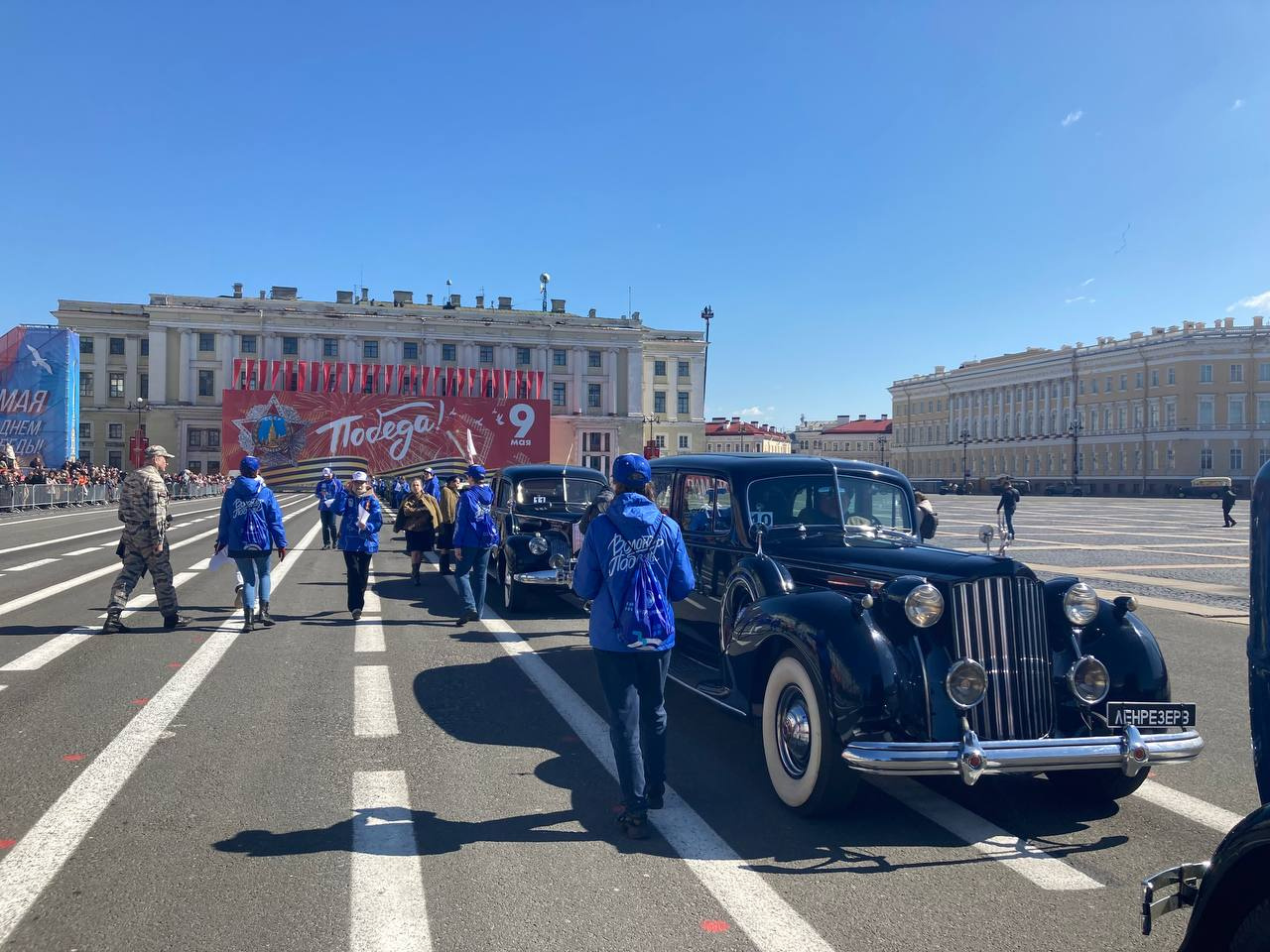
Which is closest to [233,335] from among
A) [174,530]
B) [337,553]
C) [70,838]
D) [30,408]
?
[30,408]

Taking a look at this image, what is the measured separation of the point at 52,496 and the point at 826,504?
138ft

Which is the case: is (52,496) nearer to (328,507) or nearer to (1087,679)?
(328,507)

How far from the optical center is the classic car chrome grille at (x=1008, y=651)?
471cm

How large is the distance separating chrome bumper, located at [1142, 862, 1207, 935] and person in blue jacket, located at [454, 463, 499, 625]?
8.38 m

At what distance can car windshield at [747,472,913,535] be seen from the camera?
691 centimetres

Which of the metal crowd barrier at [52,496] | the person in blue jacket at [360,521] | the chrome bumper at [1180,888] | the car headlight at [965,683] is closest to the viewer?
the chrome bumper at [1180,888]

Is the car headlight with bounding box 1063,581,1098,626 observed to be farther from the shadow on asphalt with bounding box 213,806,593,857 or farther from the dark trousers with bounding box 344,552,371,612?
the dark trousers with bounding box 344,552,371,612

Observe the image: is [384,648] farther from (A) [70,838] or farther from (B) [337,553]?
(B) [337,553]

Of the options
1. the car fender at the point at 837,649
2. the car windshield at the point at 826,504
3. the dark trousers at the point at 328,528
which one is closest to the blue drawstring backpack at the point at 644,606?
the car fender at the point at 837,649

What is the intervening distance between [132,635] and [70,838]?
609cm

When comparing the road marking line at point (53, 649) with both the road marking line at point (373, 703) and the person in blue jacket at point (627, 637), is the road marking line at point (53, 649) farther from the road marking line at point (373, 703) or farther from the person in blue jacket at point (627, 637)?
the person in blue jacket at point (627, 637)

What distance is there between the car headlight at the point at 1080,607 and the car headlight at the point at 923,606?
802 millimetres

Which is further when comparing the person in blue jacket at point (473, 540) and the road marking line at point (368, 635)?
the person in blue jacket at point (473, 540)

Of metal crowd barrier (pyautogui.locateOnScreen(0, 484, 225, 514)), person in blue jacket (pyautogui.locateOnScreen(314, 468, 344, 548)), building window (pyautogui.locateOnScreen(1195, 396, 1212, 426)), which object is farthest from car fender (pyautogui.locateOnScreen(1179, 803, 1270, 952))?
building window (pyautogui.locateOnScreen(1195, 396, 1212, 426))
